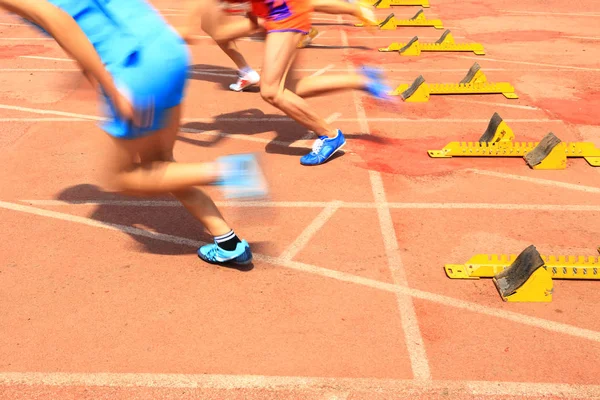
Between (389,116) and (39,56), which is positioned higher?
(389,116)

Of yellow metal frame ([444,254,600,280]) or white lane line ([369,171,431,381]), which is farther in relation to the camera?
yellow metal frame ([444,254,600,280])

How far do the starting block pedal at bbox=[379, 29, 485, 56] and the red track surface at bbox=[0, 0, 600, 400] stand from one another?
83.4 inches

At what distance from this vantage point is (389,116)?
7551 mm

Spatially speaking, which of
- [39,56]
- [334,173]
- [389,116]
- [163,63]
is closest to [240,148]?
[334,173]

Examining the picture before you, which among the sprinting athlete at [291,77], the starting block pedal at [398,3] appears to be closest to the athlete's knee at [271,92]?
the sprinting athlete at [291,77]

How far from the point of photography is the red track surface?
12.0 ft

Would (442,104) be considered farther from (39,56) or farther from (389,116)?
(39,56)

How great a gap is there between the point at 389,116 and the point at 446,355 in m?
4.16

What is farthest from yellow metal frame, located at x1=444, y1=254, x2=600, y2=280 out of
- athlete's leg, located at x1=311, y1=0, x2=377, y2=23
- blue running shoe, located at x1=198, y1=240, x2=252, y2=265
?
athlete's leg, located at x1=311, y1=0, x2=377, y2=23

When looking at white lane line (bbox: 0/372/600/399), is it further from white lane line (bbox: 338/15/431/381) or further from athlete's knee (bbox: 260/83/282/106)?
athlete's knee (bbox: 260/83/282/106)

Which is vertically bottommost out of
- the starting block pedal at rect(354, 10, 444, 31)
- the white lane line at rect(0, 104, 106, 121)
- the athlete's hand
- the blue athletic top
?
the starting block pedal at rect(354, 10, 444, 31)

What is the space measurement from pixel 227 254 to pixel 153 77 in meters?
1.41

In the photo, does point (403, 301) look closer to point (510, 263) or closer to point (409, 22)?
point (510, 263)

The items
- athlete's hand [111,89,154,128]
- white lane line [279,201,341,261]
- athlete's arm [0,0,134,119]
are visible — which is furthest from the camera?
white lane line [279,201,341,261]
